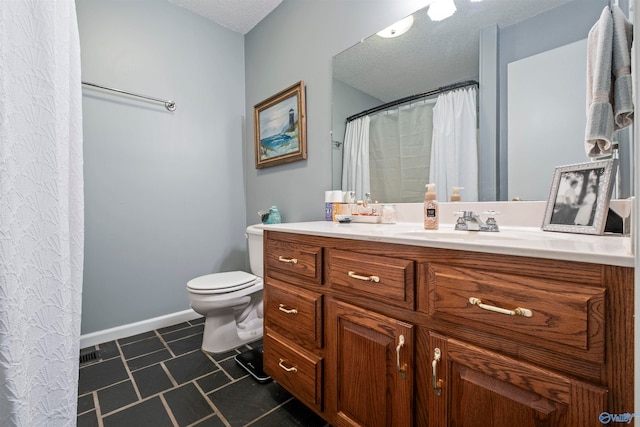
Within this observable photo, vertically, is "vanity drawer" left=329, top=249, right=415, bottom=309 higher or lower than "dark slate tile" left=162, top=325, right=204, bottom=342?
higher

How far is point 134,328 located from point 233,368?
0.93m

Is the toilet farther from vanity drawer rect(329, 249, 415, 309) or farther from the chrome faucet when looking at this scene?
the chrome faucet

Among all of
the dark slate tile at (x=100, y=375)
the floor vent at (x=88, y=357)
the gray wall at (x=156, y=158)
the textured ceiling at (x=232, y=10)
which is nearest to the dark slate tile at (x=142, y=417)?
the dark slate tile at (x=100, y=375)

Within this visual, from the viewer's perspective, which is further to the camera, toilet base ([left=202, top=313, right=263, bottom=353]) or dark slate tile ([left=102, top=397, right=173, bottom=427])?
toilet base ([left=202, top=313, right=263, bottom=353])

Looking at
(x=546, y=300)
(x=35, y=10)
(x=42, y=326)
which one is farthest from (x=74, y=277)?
(x=546, y=300)

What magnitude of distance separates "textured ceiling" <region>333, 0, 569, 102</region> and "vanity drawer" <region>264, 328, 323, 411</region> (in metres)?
1.36

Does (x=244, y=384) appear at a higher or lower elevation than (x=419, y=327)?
lower

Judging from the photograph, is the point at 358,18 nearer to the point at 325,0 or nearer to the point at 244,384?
the point at 325,0

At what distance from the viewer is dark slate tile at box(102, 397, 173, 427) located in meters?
1.15

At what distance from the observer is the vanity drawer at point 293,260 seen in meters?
1.07

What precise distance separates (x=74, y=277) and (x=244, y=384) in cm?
98

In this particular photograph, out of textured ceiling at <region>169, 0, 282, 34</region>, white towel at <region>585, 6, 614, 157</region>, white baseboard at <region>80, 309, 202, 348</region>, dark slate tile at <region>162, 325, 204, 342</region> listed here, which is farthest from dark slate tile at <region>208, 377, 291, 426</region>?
textured ceiling at <region>169, 0, 282, 34</region>

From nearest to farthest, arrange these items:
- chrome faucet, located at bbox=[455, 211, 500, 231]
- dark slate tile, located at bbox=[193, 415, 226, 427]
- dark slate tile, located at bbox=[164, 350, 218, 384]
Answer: chrome faucet, located at bbox=[455, 211, 500, 231]
dark slate tile, located at bbox=[193, 415, 226, 427]
dark slate tile, located at bbox=[164, 350, 218, 384]

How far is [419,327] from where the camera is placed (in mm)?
787
